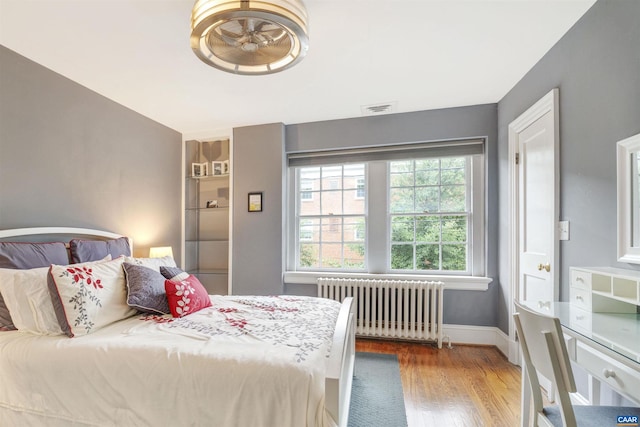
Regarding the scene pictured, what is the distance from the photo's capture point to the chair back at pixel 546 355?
102 centimetres

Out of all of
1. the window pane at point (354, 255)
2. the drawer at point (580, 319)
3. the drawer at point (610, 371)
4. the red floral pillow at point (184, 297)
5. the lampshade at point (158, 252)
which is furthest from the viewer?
the window pane at point (354, 255)

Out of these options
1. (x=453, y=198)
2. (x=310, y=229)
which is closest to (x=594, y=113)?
(x=453, y=198)

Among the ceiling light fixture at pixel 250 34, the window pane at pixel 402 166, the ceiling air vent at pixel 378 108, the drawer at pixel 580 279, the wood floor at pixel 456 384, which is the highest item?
the ceiling air vent at pixel 378 108

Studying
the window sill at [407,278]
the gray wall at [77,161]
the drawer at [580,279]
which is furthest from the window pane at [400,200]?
the gray wall at [77,161]

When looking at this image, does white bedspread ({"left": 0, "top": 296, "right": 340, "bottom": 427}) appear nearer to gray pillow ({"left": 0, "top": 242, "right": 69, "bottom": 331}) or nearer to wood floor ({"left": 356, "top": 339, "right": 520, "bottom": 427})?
gray pillow ({"left": 0, "top": 242, "right": 69, "bottom": 331})

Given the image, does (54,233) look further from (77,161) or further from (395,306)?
(395,306)

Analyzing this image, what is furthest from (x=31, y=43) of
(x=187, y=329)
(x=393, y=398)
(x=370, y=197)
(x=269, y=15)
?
(x=393, y=398)

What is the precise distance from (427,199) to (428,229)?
1.11 ft

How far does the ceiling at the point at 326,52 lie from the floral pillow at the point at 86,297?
1.52m

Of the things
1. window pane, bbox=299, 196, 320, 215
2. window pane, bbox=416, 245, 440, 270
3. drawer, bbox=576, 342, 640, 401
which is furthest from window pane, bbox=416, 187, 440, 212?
drawer, bbox=576, 342, 640, 401

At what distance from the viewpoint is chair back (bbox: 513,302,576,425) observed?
3.36ft

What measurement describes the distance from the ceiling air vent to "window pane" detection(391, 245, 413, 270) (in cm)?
151

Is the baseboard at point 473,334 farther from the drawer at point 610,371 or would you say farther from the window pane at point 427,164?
the drawer at point 610,371

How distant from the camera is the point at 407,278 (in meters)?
3.20
